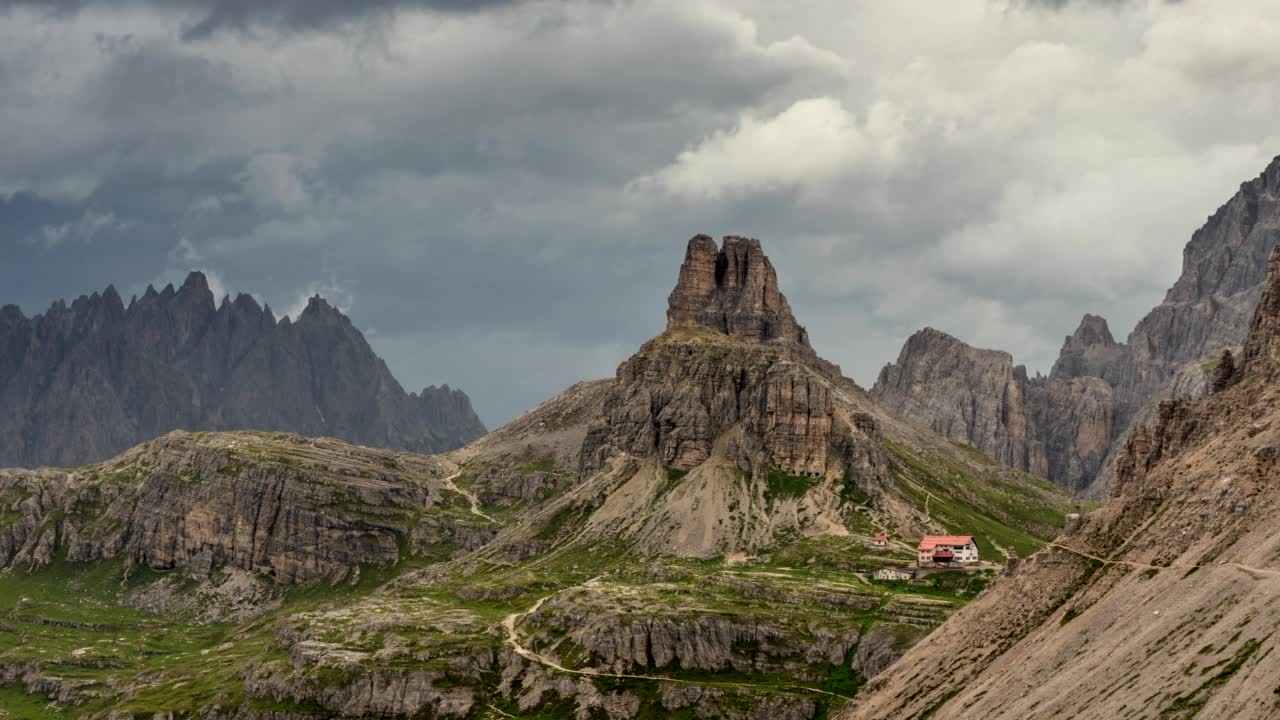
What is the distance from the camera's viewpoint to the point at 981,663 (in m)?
184

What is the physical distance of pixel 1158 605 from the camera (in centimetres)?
15488

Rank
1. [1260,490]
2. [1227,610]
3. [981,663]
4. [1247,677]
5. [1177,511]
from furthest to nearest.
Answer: [981,663]
[1177,511]
[1260,490]
[1227,610]
[1247,677]

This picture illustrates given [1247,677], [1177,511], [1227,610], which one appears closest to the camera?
[1247,677]

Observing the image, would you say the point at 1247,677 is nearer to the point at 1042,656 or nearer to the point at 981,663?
the point at 1042,656

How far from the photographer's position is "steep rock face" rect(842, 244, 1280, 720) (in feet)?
449

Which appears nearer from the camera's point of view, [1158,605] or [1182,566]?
[1158,605]

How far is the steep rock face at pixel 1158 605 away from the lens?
449ft

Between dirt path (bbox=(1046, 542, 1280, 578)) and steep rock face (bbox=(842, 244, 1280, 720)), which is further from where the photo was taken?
dirt path (bbox=(1046, 542, 1280, 578))

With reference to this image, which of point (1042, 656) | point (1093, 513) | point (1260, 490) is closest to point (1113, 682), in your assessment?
point (1042, 656)

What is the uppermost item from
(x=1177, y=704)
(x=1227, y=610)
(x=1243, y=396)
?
(x=1243, y=396)

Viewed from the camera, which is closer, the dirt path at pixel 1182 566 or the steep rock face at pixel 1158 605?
the steep rock face at pixel 1158 605

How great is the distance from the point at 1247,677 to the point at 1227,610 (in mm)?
15675

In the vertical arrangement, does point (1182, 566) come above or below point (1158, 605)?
above

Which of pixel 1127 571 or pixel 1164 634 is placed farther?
pixel 1127 571
